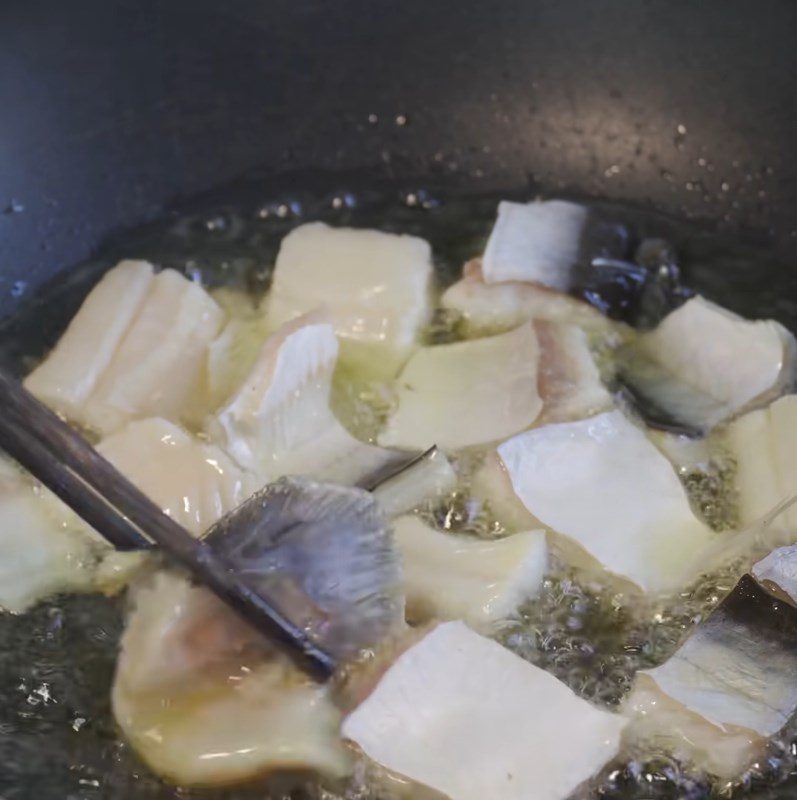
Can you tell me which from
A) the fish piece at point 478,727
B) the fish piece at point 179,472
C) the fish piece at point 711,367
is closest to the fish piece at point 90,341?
the fish piece at point 179,472

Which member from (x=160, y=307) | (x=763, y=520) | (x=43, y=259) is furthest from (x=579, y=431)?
(x=43, y=259)

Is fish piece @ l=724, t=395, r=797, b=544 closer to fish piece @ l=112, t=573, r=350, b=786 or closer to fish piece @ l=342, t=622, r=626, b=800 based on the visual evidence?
fish piece @ l=342, t=622, r=626, b=800

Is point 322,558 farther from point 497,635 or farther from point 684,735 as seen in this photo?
point 684,735

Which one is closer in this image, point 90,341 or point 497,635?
point 497,635

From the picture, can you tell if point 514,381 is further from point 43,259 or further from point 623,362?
point 43,259

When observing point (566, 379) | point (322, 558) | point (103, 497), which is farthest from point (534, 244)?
point (103, 497)

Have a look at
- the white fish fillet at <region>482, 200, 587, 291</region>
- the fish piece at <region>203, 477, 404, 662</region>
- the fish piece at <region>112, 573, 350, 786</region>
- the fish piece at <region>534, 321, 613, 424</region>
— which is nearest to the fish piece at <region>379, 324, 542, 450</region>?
the fish piece at <region>534, 321, 613, 424</region>

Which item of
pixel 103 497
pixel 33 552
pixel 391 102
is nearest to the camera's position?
pixel 103 497
